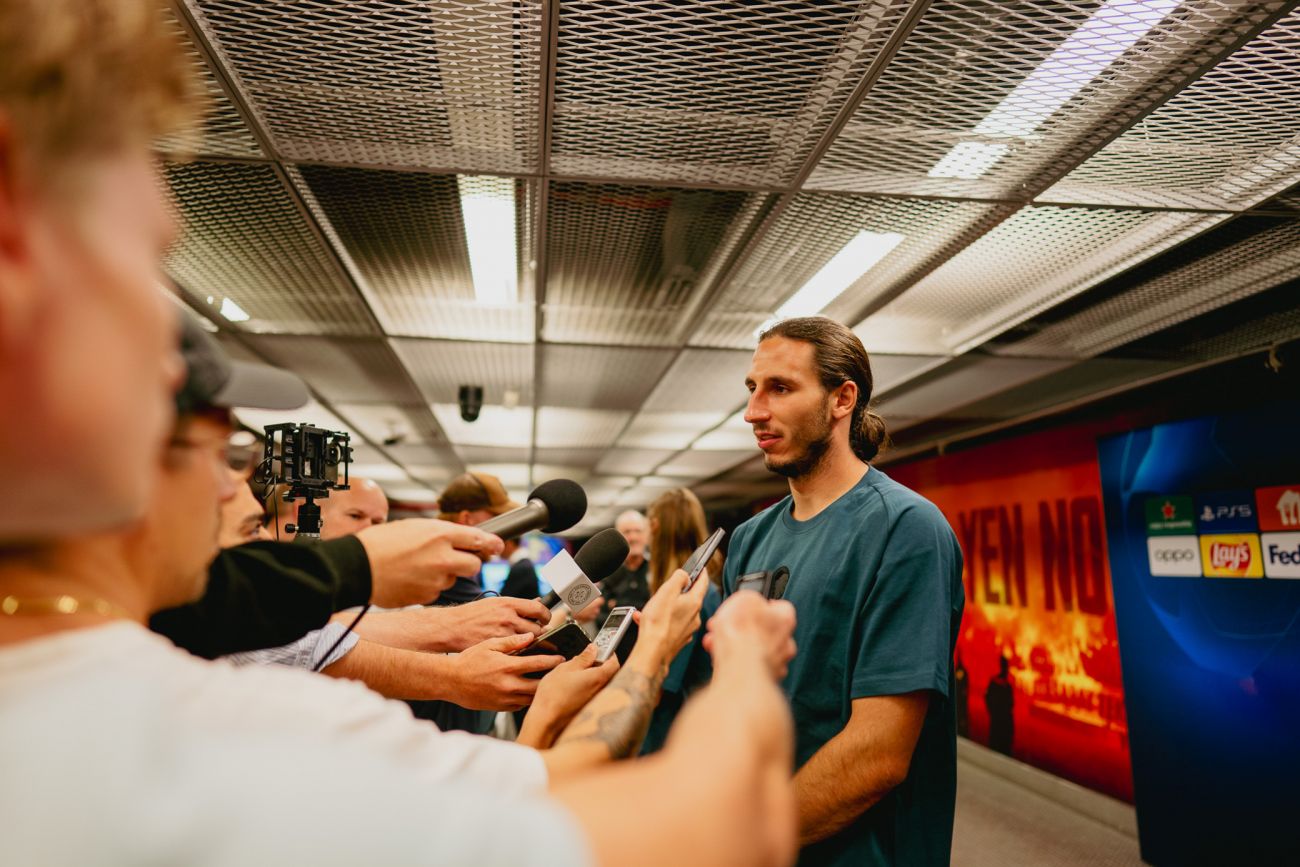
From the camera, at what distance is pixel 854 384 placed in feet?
5.77

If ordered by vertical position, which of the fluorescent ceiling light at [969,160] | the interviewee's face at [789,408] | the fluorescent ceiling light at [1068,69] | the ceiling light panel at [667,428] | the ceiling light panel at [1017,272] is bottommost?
the interviewee's face at [789,408]

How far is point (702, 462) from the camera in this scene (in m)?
8.34

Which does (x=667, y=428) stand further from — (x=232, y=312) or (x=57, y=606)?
(x=57, y=606)

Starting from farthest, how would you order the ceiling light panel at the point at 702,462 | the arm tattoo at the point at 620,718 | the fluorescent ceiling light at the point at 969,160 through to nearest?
the ceiling light panel at the point at 702,462, the fluorescent ceiling light at the point at 969,160, the arm tattoo at the point at 620,718

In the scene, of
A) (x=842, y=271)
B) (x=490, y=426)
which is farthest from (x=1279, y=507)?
(x=490, y=426)

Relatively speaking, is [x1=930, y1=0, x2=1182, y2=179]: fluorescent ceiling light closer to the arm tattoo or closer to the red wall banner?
the arm tattoo

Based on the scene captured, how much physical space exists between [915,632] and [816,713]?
0.25 meters

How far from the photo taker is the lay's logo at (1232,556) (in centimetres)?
361

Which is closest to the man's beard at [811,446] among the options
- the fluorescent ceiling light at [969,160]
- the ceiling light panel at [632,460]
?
the fluorescent ceiling light at [969,160]

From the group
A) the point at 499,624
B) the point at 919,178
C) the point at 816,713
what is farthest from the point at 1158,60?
the point at 499,624

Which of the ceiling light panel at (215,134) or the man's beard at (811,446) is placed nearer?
the man's beard at (811,446)

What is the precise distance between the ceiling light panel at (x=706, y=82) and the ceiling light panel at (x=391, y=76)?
5.4 inches

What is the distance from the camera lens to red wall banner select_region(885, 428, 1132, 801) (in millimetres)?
4730

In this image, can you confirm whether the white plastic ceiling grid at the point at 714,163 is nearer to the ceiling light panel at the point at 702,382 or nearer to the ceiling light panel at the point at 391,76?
the ceiling light panel at the point at 391,76
